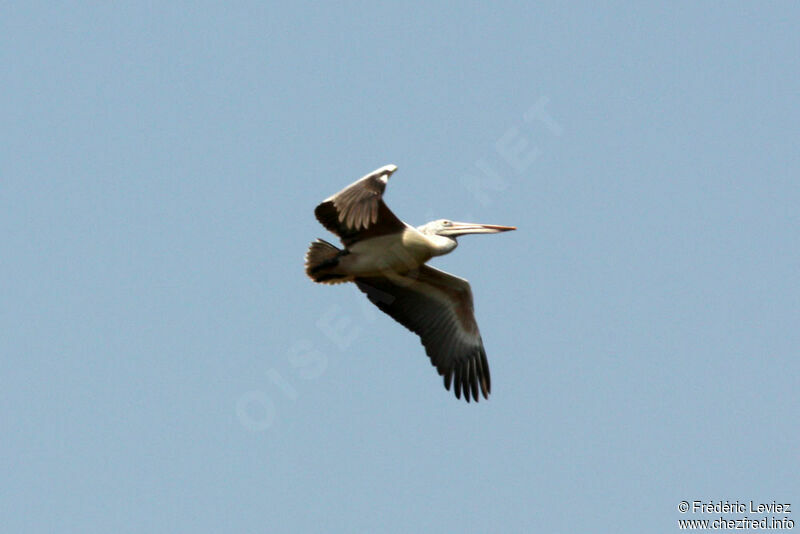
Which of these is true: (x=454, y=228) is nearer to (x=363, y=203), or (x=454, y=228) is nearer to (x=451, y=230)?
(x=451, y=230)

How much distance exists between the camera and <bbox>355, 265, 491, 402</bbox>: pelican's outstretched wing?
12.7 metres

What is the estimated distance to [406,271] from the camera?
12172mm

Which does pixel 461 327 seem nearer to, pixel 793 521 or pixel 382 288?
pixel 382 288

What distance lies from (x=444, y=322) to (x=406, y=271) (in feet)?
3.69

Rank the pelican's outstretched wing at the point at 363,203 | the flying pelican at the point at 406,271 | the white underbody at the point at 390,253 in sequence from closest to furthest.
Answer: the pelican's outstretched wing at the point at 363,203 → the flying pelican at the point at 406,271 → the white underbody at the point at 390,253

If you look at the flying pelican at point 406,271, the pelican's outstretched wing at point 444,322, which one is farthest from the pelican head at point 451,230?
the pelican's outstretched wing at point 444,322

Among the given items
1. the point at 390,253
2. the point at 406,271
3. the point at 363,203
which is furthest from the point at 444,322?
the point at 363,203

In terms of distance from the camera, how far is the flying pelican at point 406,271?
10.4 m

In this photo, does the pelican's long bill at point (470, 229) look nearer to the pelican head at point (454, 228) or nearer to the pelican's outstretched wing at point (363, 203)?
the pelican head at point (454, 228)

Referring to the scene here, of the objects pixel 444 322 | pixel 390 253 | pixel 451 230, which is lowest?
pixel 444 322

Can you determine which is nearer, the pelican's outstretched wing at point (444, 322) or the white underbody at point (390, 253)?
the white underbody at point (390, 253)

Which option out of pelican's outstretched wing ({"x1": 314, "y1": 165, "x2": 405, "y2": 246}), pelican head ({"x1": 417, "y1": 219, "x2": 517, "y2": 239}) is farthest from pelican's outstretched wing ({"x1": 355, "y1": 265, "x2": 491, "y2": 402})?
pelican's outstretched wing ({"x1": 314, "y1": 165, "x2": 405, "y2": 246})

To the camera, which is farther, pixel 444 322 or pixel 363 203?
pixel 444 322

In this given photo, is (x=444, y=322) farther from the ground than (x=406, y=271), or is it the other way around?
(x=406, y=271)
